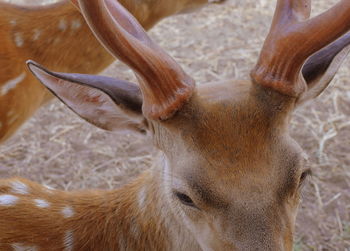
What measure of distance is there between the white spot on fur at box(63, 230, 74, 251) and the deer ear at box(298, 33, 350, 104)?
41.3 inches

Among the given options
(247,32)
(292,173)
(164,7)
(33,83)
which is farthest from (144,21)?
(247,32)

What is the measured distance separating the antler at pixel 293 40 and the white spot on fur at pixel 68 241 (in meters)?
0.98

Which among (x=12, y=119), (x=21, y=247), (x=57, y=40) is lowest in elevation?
(x=12, y=119)

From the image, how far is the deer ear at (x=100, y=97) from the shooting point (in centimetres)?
177

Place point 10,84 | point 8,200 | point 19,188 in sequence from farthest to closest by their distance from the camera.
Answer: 1. point 10,84
2. point 19,188
3. point 8,200


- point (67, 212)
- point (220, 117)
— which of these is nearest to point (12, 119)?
point (67, 212)

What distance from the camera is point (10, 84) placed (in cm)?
288

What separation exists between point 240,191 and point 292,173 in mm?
192

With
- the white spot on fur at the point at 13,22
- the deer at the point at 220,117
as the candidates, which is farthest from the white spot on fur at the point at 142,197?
the white spot on fur at the point at 13,22

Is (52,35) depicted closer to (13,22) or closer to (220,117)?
(13,22)

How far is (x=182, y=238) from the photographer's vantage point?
6.52 ft

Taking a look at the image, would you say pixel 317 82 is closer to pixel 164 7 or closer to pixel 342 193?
pixel 164 7

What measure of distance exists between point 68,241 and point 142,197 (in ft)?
1.13

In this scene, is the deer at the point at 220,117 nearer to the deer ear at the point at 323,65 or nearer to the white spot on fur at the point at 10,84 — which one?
the deer ear at the point at 323,65
